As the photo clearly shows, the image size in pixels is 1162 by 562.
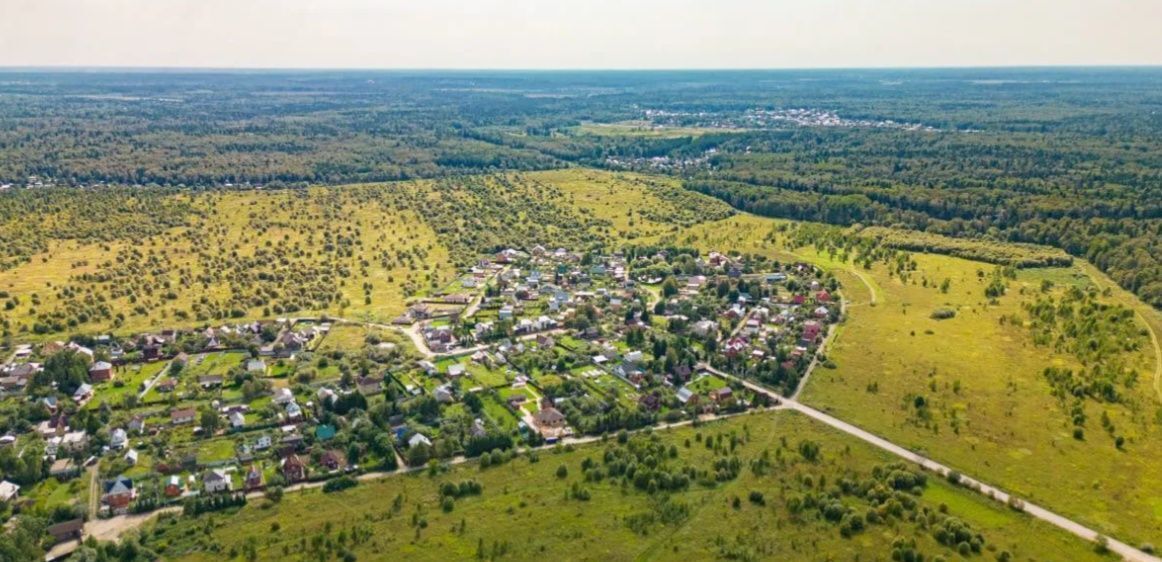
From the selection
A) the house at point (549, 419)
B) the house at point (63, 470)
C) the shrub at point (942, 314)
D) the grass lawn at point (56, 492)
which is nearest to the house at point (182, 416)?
the house at point (63, 470)

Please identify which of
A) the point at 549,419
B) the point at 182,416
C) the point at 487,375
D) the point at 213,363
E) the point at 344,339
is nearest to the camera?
the point at 182,416

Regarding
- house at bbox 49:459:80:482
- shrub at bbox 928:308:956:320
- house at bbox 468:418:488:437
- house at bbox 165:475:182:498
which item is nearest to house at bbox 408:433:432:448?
house at bbox 468:418:488:437

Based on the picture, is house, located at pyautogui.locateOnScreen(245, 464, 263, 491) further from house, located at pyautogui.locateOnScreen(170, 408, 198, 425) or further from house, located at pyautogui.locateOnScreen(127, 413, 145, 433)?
house, located at pyautogui.locateOnScreen(127, 413, 145, 433)

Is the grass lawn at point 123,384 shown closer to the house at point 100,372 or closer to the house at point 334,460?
the house at point 100,372

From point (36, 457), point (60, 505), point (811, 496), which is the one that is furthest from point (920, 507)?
point (36, 457)

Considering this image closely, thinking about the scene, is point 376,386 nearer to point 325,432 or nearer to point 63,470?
point 325,432

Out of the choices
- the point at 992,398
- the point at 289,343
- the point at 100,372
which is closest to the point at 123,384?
the point at 100,372
